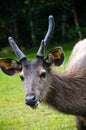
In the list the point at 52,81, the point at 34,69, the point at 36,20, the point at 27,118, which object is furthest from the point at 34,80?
the point at 36,20

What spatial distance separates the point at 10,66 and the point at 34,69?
18.5 inches

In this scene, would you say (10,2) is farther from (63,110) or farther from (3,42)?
(63,110)

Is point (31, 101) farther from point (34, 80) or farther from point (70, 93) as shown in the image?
point (70, 93)

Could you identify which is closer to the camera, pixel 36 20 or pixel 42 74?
pixel 42 74

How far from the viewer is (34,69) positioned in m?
6.57

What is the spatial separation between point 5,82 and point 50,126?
8.12m

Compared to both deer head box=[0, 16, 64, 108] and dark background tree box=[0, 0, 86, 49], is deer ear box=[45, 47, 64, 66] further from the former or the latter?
dark background tree box=[0, 0, 86, 49]

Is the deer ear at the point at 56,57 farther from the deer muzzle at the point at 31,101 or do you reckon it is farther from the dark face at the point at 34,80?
the deer muzzle at the point at 31,101

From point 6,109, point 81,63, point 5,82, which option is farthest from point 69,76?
point 5,82

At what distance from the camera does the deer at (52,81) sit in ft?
21.4

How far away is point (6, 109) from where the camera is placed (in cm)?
1145

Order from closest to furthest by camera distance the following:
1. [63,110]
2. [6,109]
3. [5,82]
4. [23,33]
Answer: [63,110]
[6,109]
[5,82]
[23,33]

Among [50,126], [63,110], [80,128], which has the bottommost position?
[50,126]

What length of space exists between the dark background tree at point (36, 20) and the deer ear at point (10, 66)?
22929 millimetres
